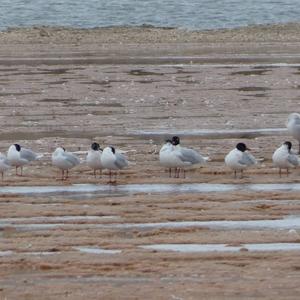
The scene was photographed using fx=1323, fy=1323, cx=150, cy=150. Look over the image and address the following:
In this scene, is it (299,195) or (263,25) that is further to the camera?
(263,25)

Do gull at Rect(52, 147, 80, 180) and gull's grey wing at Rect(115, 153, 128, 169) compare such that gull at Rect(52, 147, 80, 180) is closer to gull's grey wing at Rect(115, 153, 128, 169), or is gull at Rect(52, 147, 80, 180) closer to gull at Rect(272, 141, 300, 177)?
gull's grey wing at Rect(115, 153, 128, 169)

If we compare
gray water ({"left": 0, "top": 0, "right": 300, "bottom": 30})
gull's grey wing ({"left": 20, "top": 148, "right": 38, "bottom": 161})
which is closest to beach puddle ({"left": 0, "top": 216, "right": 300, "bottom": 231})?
gull's grey wing ({"left": 20, "top": 148, "right": 38, "bottom": 161})

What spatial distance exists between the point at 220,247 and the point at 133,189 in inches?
183

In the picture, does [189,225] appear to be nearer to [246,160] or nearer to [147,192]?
[147,192]

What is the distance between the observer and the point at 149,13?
7319 centimetres

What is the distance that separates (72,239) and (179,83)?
67.7ft

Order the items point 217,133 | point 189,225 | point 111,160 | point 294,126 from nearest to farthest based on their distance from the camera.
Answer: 1. point 189,225
2. point 111,160
3. point 294,126
4. point 217,133

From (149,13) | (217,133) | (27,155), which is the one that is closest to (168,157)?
(27,155)

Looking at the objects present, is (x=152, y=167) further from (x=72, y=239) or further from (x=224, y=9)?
(x=224, y=9)

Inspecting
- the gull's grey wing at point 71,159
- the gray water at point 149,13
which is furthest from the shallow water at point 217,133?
the gray water at point 149,13

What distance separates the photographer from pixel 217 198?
655 inches

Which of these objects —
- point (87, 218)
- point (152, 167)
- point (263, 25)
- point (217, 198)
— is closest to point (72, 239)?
point (87, 218)

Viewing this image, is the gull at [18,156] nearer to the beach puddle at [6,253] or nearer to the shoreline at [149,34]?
the beach puddle at [6,253]

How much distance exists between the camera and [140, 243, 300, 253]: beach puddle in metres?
13.0
